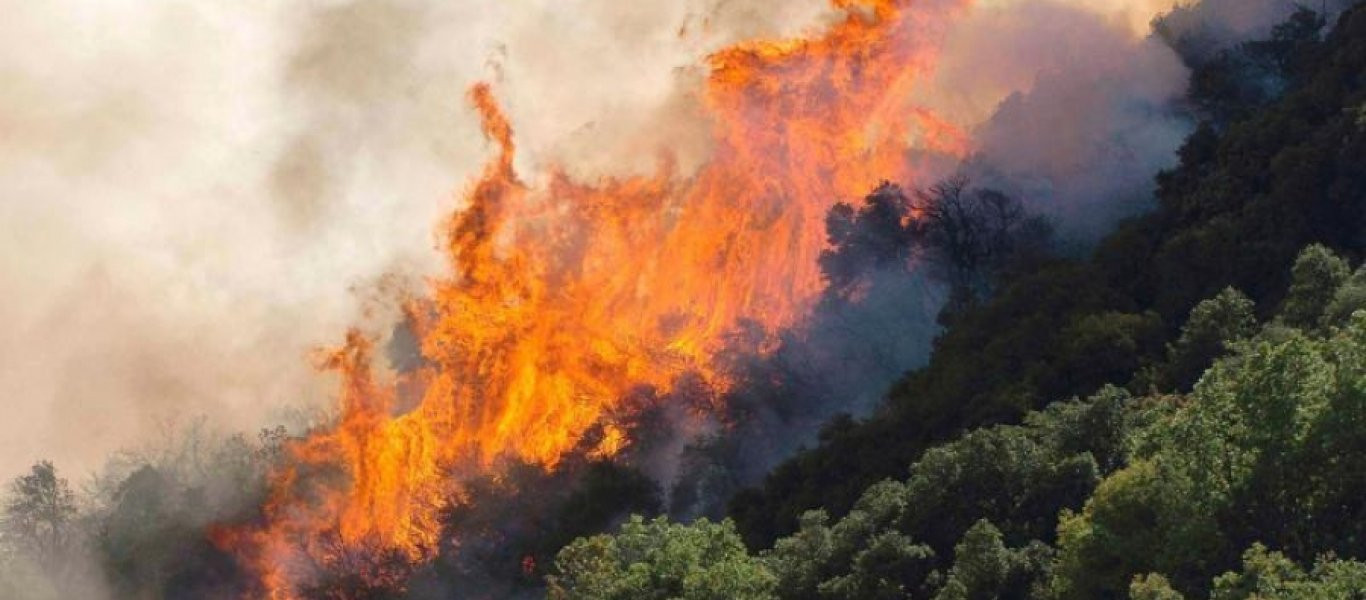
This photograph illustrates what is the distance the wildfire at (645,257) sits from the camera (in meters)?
107

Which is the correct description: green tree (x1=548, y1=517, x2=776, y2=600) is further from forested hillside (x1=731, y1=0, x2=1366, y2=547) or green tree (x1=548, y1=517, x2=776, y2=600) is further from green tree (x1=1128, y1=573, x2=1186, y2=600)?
green tree (x1=1128, y1=573, x2=1186, y2=600)

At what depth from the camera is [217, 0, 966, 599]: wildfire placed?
10706 cm

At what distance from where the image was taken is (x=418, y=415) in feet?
372

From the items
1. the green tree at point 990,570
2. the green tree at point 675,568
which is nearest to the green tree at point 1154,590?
the green tree at point 990,570

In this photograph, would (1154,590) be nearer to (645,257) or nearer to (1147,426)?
(1147,426)

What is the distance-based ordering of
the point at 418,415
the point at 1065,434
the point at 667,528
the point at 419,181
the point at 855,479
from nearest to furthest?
1. the point at 1065,434
2. the point at 667,528
3. the point at 855,479
4. the point at 418,415
5. the point at 419,181

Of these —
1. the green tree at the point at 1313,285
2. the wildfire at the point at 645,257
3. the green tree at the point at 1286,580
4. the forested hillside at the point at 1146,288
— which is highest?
the wildfire at the point at 645,257

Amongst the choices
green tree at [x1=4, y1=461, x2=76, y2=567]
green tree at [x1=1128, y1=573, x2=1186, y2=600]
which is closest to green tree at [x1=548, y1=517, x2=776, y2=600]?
green tree at [x1=1128, y1=573, x2=1186, y2=600]

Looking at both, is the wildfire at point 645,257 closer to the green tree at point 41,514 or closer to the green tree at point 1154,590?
the green tree at point 41,514

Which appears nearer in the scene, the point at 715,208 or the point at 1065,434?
the point at 1065,434

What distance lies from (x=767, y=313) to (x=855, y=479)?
15454mm

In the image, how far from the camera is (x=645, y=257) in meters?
Answer: 109

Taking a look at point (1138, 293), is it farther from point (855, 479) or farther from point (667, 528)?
point (667, 528)

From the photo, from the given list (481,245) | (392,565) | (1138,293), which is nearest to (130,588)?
(392,565)
